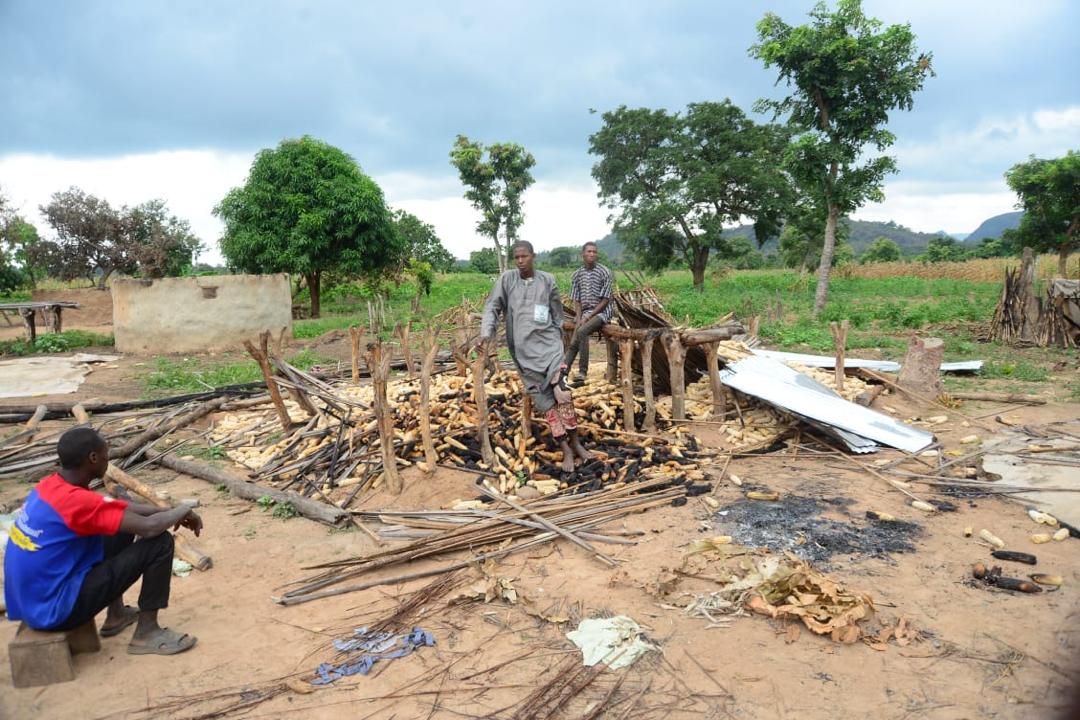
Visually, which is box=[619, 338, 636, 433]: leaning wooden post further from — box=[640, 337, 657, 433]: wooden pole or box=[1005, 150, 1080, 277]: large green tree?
box=[1005, 150, 1080, 277]: large green tree

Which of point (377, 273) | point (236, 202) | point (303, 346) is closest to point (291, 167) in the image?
point (236, 202)

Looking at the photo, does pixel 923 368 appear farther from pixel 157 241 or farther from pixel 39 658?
pixel 157 241

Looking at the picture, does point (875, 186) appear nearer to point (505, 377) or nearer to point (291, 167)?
point (505, 377)

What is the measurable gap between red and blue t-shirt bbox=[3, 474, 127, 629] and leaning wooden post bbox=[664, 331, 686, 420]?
4.49 metres

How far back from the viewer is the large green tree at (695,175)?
79.8ft

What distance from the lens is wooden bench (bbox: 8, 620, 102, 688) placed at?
2865mm

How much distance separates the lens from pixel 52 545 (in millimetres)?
2824

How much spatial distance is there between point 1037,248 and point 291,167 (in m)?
24.1

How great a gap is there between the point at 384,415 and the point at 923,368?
6.04 metres

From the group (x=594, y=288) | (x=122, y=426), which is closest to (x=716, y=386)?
(x=594, y=288)

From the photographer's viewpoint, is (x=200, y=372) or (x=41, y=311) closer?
(x=200, y=372)

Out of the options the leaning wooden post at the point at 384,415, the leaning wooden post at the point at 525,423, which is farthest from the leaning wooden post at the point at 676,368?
the leaning wooden post at the point at 384,415

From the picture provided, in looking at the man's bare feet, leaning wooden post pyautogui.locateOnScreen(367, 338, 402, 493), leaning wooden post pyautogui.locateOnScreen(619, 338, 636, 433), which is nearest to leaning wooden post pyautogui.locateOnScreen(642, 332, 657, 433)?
leaning wooden post pyautogui.locateOnScreen(619, 338, 636, 433)

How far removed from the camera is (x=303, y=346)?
13.7m
